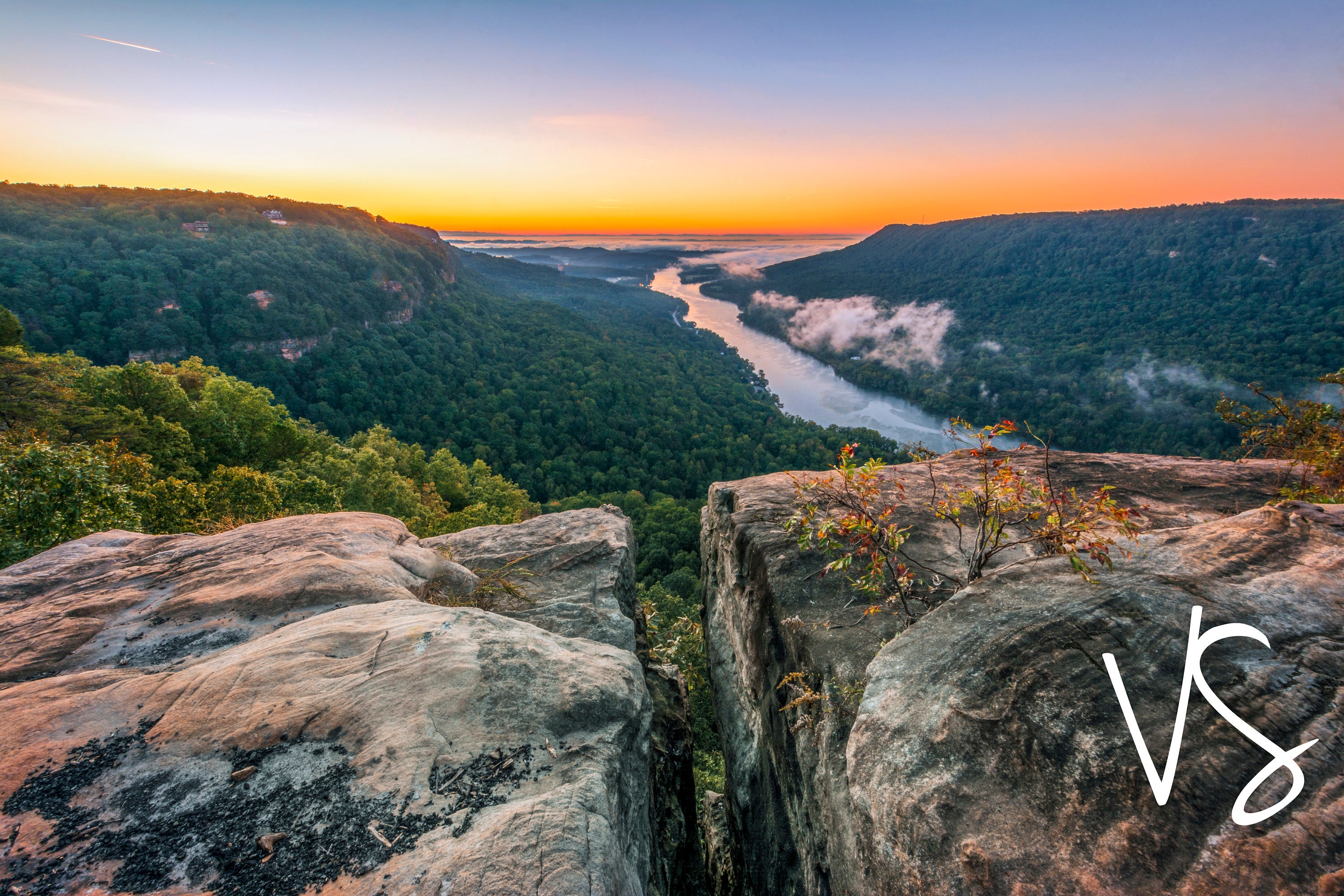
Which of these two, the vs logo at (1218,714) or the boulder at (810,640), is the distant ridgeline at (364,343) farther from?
the vs logo at (1218,714)

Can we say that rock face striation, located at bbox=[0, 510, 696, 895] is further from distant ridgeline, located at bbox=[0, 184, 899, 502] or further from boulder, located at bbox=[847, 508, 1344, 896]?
distant ridgeline, located at bbox=[0, 184, 899, 502]

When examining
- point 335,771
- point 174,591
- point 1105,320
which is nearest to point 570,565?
point 174,591

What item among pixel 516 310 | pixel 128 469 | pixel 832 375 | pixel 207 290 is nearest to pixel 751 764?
pixel 128 469

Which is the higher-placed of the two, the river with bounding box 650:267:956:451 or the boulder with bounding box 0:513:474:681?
the boulder with bounding box 0:513:474:681

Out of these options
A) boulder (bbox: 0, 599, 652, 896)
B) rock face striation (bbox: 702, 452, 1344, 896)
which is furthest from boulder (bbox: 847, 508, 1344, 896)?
boulder (bbox: 0, 599, 652, 896)

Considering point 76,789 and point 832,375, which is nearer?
point 76,789

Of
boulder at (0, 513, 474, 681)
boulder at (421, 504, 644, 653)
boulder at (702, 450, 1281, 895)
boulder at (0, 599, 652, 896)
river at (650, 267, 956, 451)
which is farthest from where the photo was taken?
river at (650, 267, 956, 451)

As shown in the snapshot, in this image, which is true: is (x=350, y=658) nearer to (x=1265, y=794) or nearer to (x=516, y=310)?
(x=1265, y=794)

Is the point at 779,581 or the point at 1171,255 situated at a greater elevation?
the point at 1171,255
